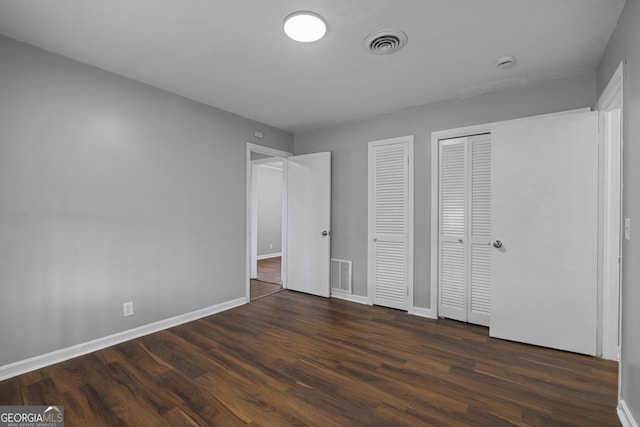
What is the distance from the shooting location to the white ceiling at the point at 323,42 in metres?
1.83

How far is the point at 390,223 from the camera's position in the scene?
371cm

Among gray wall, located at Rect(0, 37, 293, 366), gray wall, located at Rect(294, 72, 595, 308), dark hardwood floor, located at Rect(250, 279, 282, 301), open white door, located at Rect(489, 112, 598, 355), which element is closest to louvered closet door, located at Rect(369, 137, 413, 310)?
gray wall, located at Rect(294, 72, 595, 308)

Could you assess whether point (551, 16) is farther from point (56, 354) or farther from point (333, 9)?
point (56, 354)

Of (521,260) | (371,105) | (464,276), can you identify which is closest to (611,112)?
(521,260)

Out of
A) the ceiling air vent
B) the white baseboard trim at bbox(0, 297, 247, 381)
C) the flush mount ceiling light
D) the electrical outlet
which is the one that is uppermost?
the ceiling air vent

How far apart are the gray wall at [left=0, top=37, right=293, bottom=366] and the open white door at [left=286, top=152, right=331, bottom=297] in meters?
1.13

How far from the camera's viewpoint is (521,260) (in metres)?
2.77

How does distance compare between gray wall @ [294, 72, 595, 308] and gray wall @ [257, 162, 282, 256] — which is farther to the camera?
gray wall @ [257, 162, 282, 256]

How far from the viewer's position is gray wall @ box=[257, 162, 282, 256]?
26.0ft

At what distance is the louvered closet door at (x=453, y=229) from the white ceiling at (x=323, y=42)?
0.66 metres

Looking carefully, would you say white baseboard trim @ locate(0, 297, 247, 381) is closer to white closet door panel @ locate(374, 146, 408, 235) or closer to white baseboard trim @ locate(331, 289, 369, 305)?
white baseboard trim @ locate(331, 289, 369, 305)

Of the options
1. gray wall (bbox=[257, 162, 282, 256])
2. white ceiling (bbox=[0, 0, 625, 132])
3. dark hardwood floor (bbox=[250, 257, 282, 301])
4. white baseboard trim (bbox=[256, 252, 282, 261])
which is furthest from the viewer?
gray wall (bbox=[257, 162, 282, 256])

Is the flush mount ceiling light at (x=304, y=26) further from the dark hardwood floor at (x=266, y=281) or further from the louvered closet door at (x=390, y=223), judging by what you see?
the dark hardwood floor at (x=266, y=281)

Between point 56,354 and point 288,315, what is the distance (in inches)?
81.9
